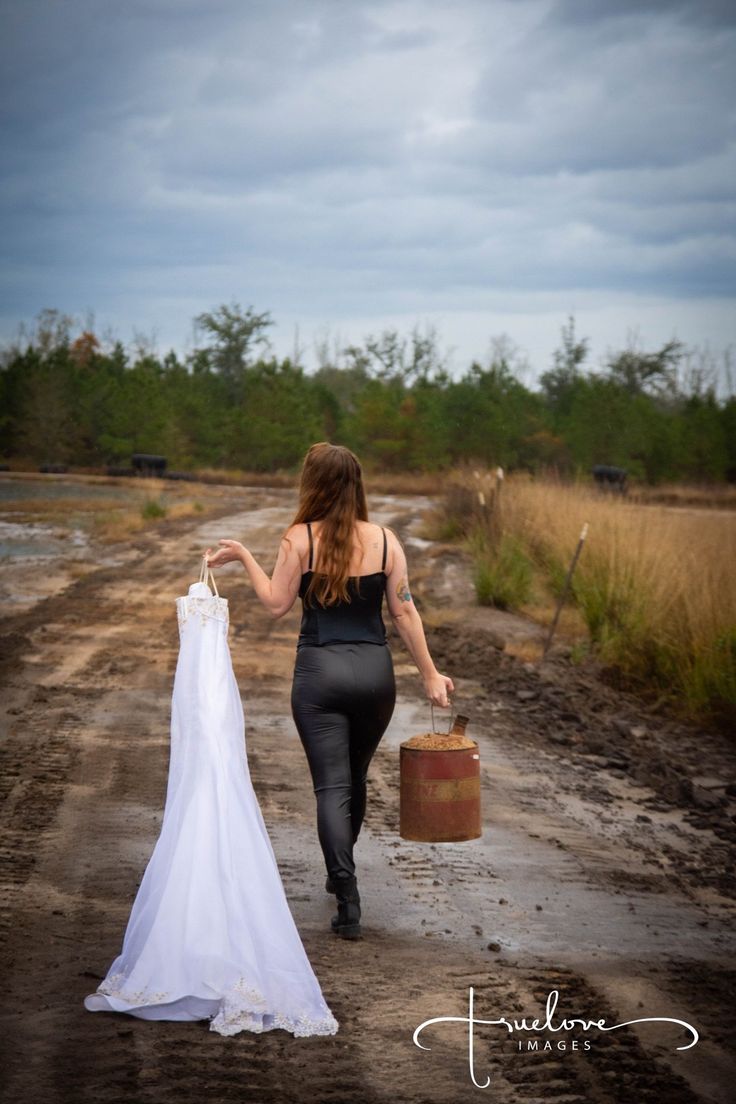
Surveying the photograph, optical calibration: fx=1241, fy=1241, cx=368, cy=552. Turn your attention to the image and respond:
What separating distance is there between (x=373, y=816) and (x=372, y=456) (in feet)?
173

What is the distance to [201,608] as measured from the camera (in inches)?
194

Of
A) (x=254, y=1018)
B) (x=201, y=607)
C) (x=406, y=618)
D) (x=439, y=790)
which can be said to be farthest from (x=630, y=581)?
(x=254, y=1018)

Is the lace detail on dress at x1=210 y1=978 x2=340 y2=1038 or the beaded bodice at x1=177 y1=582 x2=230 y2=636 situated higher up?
the beaded bodice at x1=177 y1=582 x2=230 y2=636

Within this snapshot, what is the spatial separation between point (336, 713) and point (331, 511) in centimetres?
82

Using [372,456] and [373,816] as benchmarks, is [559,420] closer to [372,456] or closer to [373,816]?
[372,456]

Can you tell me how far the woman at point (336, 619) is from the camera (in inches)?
196

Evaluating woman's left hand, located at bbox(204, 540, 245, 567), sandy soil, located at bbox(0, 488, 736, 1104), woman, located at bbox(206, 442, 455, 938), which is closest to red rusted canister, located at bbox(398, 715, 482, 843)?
woman, located at bbox(206, 442, 455, 938)

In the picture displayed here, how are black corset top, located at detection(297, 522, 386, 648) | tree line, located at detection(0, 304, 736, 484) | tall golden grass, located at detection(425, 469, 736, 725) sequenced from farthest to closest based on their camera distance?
tree line, located at detection(0, 304, 736, 484) < tall golden grass, located at detection(425, 469, 736, 725) < black corset top, located at detection(297, 522, 386, 648)

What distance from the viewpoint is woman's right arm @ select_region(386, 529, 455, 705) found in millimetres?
5098

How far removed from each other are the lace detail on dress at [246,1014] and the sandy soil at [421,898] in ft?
0.15

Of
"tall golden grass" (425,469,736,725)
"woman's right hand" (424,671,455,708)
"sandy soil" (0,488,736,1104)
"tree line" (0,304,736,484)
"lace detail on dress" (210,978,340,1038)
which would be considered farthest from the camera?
"tree line" (0,304,736,484)

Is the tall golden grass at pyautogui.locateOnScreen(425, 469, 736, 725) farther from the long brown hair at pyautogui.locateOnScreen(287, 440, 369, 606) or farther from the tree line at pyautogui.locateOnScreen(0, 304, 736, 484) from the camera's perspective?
the tree line at pyautogui.locateOnScreen(0, 304, 736, 484)

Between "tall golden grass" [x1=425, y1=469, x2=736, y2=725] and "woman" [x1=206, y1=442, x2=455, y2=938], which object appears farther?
"tall golden grass" [x1=425, y1=469, x2=736, y2=725]

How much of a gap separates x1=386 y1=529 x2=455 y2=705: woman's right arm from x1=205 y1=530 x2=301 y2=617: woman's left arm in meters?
0.39
